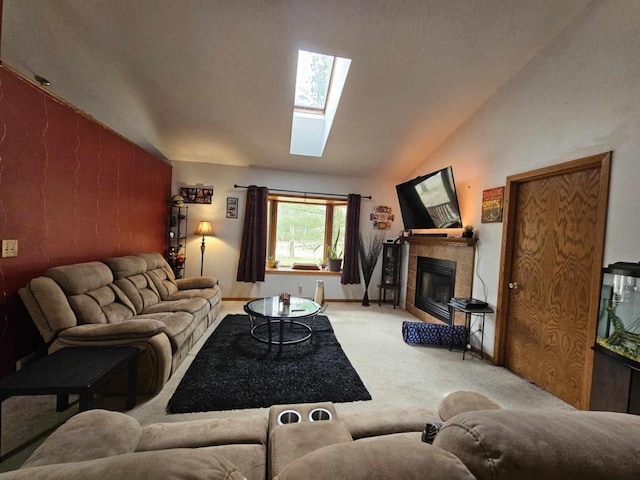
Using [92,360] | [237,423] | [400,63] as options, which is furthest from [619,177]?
[92,360]

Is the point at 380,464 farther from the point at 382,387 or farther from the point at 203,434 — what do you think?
the point at 382,387

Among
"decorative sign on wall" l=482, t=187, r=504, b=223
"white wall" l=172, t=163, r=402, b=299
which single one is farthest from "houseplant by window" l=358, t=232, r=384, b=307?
"decorative sign on wall" l=482, t=187, r=504, b=223

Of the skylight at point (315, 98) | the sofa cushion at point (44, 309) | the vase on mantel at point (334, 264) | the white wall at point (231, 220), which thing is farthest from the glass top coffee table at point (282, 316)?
the skylight at point (315, 98)

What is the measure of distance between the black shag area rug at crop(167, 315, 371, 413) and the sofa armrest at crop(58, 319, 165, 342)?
Result: 1.77ft

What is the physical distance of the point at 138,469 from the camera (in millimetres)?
447

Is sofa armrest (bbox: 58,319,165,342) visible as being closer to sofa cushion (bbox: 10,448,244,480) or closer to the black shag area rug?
the black shag area rug

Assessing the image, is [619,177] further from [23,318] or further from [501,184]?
[23,318]

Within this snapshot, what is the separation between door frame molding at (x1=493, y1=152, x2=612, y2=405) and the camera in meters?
1.97

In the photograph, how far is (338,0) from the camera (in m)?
2.14

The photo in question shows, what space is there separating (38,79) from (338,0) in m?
2.49

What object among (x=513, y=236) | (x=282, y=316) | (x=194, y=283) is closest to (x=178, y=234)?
(x=194, y=283)

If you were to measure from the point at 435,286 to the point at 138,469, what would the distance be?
4.29m

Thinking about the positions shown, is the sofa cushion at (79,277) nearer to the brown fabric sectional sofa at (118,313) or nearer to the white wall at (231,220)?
the brown fabric sectional sofa at (118,313)

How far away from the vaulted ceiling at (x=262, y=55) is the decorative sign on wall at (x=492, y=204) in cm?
115
